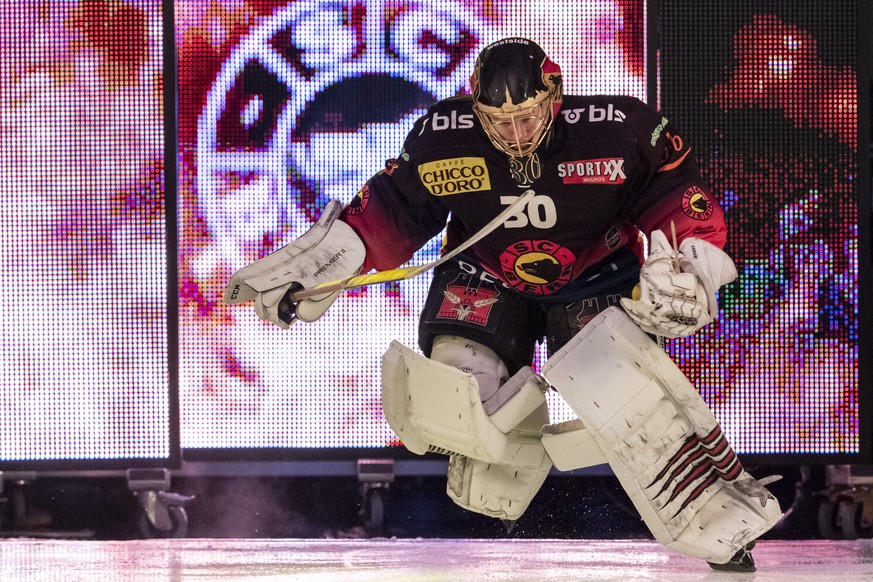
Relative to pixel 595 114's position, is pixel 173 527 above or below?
below

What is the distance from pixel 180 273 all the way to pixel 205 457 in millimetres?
643

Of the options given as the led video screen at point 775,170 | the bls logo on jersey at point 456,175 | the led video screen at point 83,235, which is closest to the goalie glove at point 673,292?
the bls logo on jersey at point 456,175

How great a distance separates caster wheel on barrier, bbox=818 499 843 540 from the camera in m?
3.54

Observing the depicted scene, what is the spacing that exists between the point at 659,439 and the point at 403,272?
758mm

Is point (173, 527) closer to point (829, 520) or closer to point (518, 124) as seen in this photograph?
point (518, 124)

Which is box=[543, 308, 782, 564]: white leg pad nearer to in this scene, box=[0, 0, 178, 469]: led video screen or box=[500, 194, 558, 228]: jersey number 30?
box=[500, 194, 558, 228]: jersey number 30

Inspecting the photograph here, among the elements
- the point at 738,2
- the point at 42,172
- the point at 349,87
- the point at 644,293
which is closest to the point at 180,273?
the point at 42,172

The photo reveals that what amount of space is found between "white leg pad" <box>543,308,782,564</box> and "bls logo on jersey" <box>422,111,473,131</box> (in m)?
0.59

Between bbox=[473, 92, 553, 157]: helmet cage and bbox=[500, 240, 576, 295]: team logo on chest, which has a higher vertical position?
bbox=[473, 92, 553, 157]: helmet cage

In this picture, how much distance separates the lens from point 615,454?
242 cm

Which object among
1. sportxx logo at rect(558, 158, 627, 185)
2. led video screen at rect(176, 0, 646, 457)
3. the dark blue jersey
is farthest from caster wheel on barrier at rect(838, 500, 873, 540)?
sportxx logo at rect(558, 158, 627, 185)

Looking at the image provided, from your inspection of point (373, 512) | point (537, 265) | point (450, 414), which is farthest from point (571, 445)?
point (373, 512)

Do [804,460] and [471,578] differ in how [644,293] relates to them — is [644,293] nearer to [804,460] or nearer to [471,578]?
[471,578]

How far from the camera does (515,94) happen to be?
2311mm
